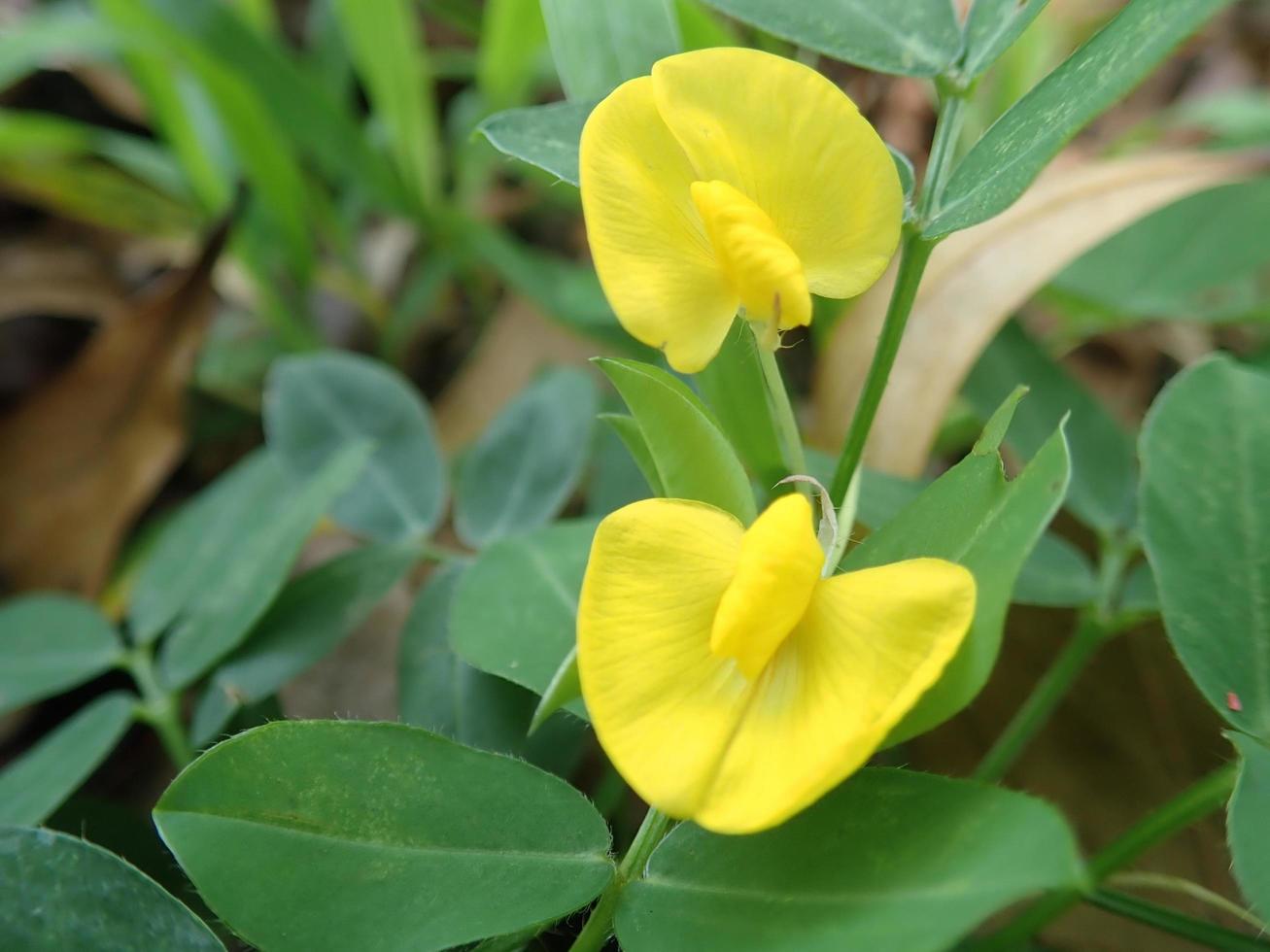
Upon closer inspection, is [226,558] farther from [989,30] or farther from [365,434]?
[989,30]

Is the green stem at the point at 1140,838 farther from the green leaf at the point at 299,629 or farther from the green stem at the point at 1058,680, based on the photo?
the green leaf at the point at 299,629

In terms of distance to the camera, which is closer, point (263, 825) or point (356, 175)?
point (263, 825)

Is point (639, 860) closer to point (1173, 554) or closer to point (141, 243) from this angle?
point (1173, 554)

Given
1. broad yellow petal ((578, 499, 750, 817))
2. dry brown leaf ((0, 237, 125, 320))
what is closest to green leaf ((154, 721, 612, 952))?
broad yellow petal ((578, 499, 750, 817))

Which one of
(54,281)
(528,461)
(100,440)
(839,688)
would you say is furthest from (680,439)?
(54,281)

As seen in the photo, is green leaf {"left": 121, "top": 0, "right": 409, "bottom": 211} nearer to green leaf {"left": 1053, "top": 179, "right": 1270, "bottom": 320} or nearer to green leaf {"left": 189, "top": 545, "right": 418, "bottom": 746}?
green leaf {"left": 189, "top": 545, "right": 418, "bottom": 746}

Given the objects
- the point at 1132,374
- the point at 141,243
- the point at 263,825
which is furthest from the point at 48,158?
the point at 1132,374
